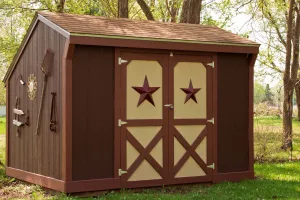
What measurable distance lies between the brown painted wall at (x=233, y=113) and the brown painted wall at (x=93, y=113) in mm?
2111

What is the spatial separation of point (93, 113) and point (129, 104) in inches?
25.1

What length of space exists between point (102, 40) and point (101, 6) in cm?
1311

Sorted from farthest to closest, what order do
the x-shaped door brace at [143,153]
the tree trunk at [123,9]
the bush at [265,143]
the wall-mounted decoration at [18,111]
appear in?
the tree trunk at [123,9]
the bush at [265,143]
the wall-mounted decoration at [18,111]
the x-shaped door brace at [143,153]

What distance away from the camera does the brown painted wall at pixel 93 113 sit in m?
8.48

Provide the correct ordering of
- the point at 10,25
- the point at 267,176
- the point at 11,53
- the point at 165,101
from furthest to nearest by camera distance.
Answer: the point at 10,25, the point at 11,53, the point at 267,176, the point at 165,101

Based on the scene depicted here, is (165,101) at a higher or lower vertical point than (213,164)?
higher

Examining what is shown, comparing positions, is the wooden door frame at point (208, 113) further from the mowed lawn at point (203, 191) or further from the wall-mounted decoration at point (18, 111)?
the wall-mounted decoration at point (18, 111)

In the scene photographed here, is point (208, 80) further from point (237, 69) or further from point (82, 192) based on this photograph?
point (82, 192)

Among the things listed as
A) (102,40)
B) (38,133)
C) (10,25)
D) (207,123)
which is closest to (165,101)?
(207,123)

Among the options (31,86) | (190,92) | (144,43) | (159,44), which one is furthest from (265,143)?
(31,86)

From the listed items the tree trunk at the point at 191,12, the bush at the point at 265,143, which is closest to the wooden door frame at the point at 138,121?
the bush at the point at 265,143

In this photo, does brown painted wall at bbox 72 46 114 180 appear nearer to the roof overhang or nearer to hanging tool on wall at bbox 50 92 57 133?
the roof overhang

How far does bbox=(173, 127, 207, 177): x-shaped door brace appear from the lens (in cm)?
934

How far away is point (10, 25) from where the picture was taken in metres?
23.0
